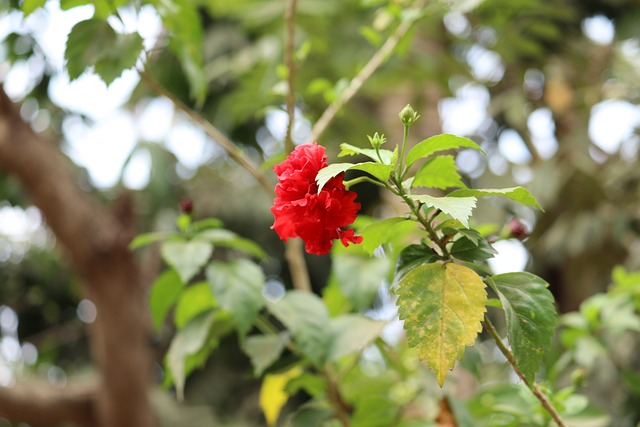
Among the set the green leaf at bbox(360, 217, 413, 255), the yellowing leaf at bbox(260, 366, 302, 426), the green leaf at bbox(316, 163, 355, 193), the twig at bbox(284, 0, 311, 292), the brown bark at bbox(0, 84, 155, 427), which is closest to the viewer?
the green leaf at bbox(316, 163, 355, 193)

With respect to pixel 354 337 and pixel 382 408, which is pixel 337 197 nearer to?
pixel 354 337

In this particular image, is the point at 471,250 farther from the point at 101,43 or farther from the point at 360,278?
the point at 101,43

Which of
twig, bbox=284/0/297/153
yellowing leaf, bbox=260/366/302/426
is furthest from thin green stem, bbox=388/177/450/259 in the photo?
yellowing leaf, bbox=260/366/302/426

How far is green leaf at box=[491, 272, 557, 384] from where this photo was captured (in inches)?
19.9

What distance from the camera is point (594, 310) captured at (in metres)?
0.99

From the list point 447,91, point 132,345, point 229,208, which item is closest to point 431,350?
point 447,91

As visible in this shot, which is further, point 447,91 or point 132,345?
point 132,345

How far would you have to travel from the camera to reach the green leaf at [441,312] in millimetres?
501

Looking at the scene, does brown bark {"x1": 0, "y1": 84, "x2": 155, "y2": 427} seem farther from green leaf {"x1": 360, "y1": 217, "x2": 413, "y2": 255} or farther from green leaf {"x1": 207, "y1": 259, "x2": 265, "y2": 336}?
green leaf {"x1": 360, "y1": 217, "x2": 413, "y2": 255}

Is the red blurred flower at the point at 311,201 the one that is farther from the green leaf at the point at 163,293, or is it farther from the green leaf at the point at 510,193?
the green leaf at the point at 163,293

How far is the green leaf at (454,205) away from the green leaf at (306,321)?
0.34 meters

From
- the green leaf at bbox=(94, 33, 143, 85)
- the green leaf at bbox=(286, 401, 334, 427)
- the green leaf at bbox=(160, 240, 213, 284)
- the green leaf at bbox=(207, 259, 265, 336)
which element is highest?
the green leaf at bbox=(94, 33, 143, 85)

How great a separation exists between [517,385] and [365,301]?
22 centimetres

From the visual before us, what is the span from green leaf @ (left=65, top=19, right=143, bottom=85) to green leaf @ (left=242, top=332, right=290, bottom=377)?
1.12 feet
